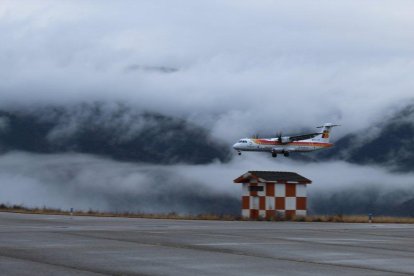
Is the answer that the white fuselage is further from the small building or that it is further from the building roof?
the small building

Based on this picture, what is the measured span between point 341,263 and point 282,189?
34087 millimetres

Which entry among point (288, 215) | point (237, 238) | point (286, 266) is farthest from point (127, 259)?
point (288, 215)

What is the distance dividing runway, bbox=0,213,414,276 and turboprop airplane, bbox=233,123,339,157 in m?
75.0

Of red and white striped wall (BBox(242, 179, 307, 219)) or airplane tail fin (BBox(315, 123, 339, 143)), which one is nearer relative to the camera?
red and white striped wall (BBox(242, 179, 307, 219))

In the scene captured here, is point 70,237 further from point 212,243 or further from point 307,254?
point 307,254

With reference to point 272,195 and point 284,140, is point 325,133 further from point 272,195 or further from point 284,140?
point 272,195

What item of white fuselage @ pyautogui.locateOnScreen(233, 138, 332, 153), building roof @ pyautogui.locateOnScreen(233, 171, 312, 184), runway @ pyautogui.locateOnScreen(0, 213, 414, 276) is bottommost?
runway @ pyautogui.locateOnScreen(0, 213, 414, 276)

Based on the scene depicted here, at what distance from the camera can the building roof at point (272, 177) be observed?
52103 millimetres

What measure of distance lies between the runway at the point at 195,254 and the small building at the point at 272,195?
23207 mm

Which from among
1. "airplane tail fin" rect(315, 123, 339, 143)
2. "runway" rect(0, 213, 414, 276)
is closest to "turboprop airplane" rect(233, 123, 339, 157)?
"airplane tail fin" rect(315, 123, 339, 143)

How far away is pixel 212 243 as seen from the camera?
23.5 metres

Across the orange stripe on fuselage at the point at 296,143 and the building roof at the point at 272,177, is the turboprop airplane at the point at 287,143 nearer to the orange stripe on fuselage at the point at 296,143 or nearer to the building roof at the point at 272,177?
the orange stripe on fuselage at the point at 296,143

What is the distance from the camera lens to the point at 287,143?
370ft

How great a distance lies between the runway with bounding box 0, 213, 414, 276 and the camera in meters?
16.1
